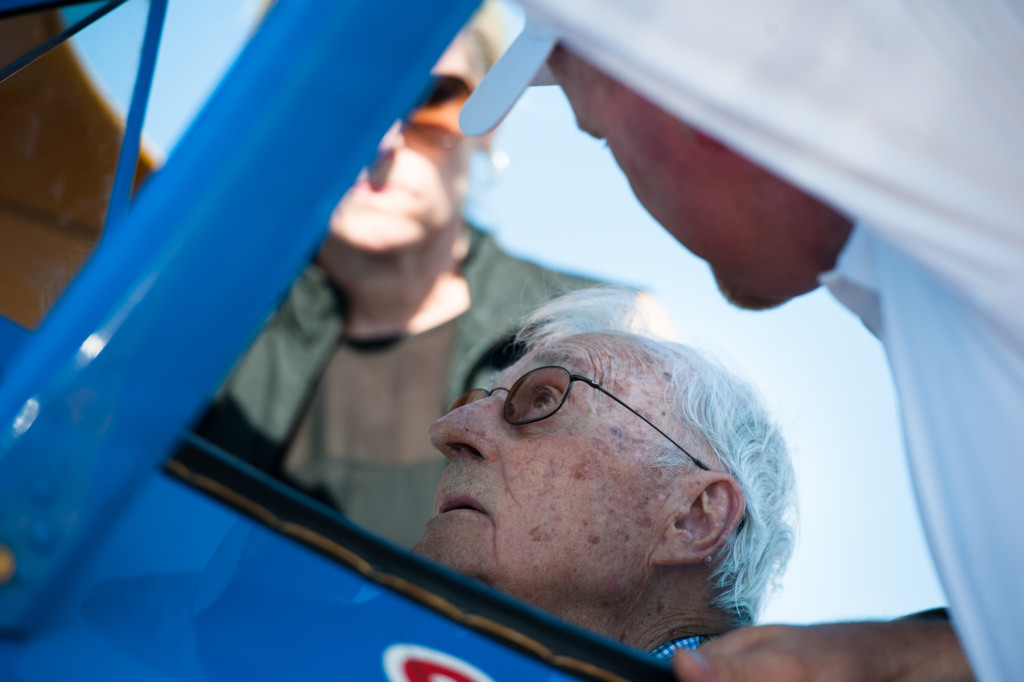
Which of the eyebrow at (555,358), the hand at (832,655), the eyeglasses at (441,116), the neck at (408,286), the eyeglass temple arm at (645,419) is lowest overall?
the hand at (832,655)

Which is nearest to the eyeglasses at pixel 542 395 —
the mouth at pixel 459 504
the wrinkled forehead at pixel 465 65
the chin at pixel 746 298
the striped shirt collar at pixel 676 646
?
the mouth at pixel 459 504

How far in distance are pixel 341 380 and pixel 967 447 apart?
125 inches

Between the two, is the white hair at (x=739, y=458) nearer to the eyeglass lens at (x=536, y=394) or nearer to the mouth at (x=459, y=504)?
the eyeglass lens at (x=536, y=394)

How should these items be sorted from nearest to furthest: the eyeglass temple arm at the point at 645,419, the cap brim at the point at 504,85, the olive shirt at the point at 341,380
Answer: the cap brim at the point at 504,85, the eyeglass temple arm at the point at 645,419, the olive shirt at the point at 341,380

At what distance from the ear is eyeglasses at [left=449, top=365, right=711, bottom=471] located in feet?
0.17

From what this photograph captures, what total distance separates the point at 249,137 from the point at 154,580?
18.3 inches

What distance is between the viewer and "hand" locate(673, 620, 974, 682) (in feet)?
2.93

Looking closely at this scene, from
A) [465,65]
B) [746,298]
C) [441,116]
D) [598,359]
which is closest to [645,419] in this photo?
[598,359]

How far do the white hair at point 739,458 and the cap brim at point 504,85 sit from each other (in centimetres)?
83

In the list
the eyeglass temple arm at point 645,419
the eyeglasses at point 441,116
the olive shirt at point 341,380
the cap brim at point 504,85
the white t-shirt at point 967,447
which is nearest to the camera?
the white t-shirt at point 967,447

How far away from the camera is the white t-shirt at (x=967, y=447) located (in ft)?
2.72

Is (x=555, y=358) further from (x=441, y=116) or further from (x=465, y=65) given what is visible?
(x=441, y=116)

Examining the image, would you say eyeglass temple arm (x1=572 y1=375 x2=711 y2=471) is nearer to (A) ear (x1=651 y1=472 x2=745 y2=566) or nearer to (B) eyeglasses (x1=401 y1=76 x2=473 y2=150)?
(A) ear (x1=651 y1=472 x2=745 y2=566)

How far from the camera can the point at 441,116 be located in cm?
338
